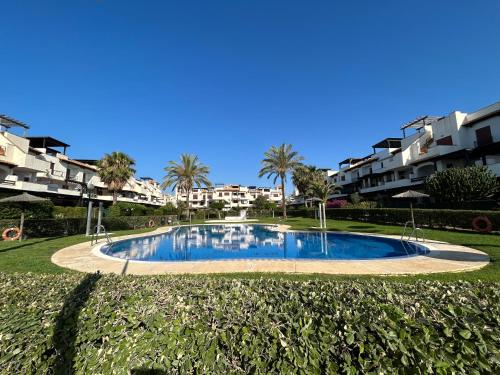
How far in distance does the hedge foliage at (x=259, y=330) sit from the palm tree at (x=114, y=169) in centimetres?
3474

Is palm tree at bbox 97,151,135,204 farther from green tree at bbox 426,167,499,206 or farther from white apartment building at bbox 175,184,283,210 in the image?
white apartment building at bbox 175,184,283,210

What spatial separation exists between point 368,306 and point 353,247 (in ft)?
43.6

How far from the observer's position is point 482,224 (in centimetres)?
1503

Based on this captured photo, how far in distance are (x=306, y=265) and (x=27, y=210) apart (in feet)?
68.4

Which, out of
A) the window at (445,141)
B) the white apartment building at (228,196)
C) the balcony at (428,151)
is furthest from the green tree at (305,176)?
the white apartment building at (228,196)

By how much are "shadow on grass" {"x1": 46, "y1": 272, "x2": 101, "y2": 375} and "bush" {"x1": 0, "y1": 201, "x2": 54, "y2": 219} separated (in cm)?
1974

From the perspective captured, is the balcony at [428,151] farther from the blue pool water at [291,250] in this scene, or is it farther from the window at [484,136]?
the blue pool water at [291,250]

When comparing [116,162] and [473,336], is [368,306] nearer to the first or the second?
[473,336]

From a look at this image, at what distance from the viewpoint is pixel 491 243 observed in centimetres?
1134

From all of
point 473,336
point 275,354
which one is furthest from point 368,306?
point 275,354

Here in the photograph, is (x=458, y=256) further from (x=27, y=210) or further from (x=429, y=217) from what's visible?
(x=27, y=210)

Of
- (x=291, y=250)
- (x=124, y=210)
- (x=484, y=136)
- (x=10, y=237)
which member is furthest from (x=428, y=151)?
(x=10, y=237)

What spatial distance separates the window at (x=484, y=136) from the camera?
2586cm

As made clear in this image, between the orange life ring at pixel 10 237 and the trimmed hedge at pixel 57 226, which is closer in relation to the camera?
the orange life ring at pixel 10 237
